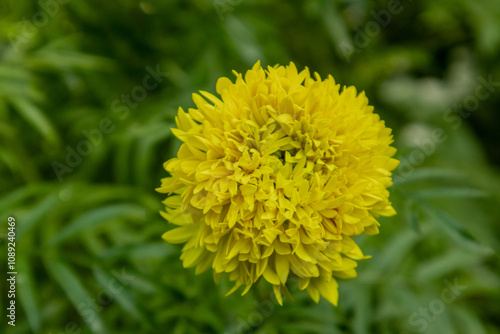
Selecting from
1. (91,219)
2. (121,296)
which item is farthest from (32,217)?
(121,296)

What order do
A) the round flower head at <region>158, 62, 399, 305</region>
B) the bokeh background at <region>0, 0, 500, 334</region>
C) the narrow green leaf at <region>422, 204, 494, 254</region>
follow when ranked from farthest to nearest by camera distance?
the bokeh background at <region>0, 0, 500, 334</region> → the narrow green leaf at <region>422, 204, 494, 254</region> → the round flower head at <region>158, 62, 399, 305</region>

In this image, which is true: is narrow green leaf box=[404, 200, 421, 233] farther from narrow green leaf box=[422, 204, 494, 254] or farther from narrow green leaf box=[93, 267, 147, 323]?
narrow green leaf box=[93, 267, 147, 323]

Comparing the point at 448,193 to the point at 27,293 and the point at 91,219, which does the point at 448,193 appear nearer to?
the point at 91,219

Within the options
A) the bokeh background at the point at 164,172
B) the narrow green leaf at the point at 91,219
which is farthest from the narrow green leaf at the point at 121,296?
the narrow green leaf at the point at 91,219

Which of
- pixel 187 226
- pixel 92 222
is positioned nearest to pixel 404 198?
pixel 187 226

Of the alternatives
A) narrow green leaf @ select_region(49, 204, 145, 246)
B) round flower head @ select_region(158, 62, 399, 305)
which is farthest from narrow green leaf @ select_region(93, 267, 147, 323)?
round flower head @ select_region(158, 62, 399, 305)

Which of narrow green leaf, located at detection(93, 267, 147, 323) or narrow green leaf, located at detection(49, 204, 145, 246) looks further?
narrow green leaf, located at detection(49, 204, 145, 246)

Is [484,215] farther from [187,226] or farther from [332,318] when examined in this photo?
[187,226]
